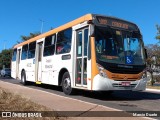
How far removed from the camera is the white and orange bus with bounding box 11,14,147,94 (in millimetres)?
13156

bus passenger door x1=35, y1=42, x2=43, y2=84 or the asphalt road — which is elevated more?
bus passenger door x1=35, y1=42, x2=43, y2=84

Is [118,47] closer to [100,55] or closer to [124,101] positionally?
[100,55]

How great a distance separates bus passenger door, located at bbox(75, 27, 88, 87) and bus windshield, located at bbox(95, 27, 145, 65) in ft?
2.41

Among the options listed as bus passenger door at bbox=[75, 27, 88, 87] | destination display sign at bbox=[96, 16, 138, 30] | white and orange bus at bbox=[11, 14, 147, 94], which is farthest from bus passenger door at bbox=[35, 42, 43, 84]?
destination display sign at bbox=[96, 16, 138, 30]

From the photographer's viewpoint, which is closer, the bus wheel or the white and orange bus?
the white and orange bus

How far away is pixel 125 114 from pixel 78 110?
1.38 metres

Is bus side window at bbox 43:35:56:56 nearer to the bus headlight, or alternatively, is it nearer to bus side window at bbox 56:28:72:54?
bus side window at bbox 56:28:72:54

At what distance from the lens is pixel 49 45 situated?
18266mm

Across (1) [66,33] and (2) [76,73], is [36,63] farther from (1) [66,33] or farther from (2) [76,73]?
(2) [76,73]

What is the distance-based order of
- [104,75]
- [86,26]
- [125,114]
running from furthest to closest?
[86,26] → [104,75] → [125,114]

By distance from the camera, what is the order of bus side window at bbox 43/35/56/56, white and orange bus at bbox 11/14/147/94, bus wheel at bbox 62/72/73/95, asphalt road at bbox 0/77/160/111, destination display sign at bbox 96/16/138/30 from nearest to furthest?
1. asphalt road at bbox 0/77/160/111
2. white and orange bus at bbox 11/14/147/94
3. destination display sign at bbox 96/16/138/30
4. bus wheel at bbox 62/72/73/95
5. bus side window at bbox 43/35/56/56

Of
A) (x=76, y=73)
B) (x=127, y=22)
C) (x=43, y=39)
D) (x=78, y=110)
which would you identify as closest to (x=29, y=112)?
(x=78, y=110)

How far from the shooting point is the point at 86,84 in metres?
13.6

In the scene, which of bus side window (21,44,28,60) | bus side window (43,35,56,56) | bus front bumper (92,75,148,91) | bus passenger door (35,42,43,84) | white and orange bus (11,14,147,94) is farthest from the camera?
bus side window (21,44,28,60)
